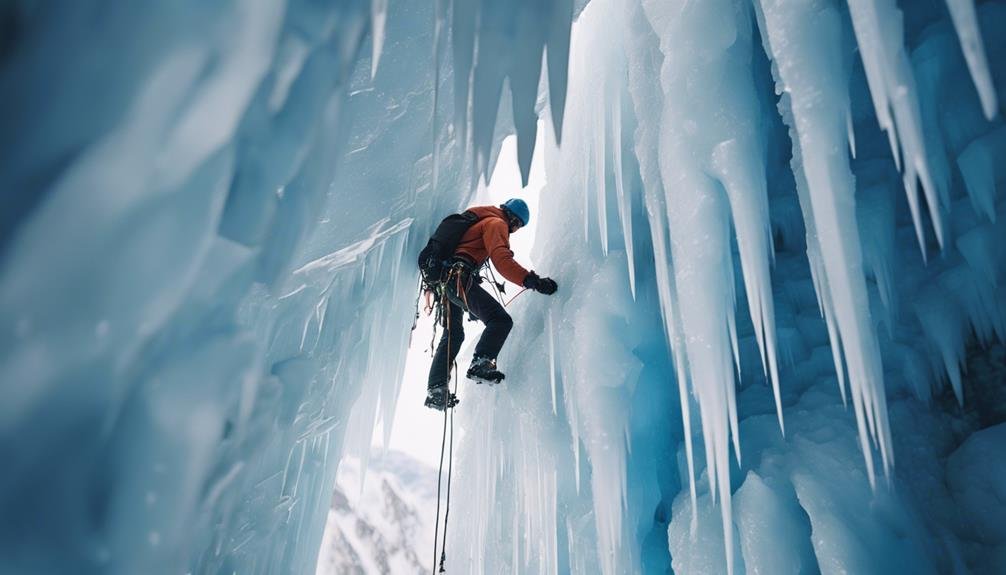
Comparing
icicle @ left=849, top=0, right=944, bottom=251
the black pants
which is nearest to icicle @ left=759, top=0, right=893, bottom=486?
icicle @ left=849, top=0, right=944, bottom=251

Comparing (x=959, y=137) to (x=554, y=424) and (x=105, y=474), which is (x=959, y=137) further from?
(x=105, y=474)

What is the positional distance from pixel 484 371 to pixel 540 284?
627 millimetres

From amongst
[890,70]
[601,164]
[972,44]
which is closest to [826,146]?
[890,70]

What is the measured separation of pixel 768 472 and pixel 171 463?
271 cm

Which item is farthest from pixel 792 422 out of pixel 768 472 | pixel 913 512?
pixel 913 512

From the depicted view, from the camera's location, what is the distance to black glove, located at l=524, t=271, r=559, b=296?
3211 millimetres

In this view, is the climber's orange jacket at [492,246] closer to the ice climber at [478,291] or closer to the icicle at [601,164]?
the ice climber at [478,291]

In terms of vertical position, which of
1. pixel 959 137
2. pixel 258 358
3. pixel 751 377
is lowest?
pixel 258 358

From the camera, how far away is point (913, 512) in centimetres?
257

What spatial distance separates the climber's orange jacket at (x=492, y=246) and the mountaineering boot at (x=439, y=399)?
2.71 feet

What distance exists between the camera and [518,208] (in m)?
3.80

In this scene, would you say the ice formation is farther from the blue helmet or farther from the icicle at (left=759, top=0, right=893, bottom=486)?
the blue helmet

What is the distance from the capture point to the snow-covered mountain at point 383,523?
51.7 feet

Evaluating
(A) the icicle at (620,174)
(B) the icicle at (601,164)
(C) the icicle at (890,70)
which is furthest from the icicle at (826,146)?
(B) the icicle at (601,164)
